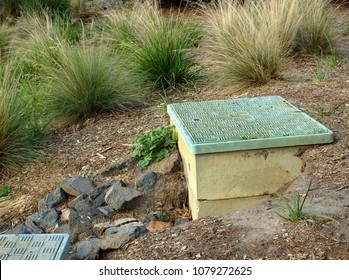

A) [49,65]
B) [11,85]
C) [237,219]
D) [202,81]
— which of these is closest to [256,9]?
Answer: [202,81]

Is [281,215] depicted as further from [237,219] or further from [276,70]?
[276,70]

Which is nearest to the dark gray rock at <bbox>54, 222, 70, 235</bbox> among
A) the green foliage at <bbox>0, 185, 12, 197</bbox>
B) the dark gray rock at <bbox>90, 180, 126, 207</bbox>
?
the dark gray rock at <bbox>90, 180, 126, 207</bbox>

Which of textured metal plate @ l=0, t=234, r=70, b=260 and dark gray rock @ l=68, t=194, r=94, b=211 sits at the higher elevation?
textured metal plate @ l=0, t=234, r=70, b=260

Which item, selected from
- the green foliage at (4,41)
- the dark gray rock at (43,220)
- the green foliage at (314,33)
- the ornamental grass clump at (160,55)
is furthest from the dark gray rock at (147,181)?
the green foliage at (4,41)

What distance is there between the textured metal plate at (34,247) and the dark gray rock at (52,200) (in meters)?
1.66

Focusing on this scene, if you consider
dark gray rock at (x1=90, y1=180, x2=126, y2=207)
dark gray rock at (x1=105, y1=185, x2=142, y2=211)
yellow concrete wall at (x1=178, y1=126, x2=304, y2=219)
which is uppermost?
yellow concrete wall at (x1=178, y1=126, x2=304, y2=219)

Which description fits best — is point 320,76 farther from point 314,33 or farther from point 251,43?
point 314,33

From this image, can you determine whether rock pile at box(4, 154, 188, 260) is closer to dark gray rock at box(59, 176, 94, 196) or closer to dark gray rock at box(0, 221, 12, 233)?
dark gray rock at box(59, 176, 94, 196)

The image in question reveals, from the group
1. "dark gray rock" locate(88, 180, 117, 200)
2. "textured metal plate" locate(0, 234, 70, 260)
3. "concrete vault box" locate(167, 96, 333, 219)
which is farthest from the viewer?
"dark gray rock" locate(88, 180, 117, 200)

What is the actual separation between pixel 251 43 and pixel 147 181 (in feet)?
7.75

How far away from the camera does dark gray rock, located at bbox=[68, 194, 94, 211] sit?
5.18 meters

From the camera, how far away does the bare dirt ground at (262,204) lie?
3.68 m

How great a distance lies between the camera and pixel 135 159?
5734 mm

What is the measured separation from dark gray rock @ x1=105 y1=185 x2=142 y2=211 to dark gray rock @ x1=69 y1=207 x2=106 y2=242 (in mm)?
133
